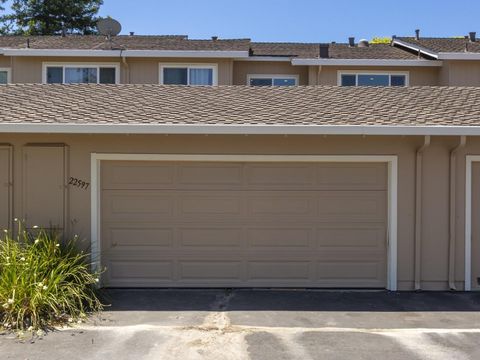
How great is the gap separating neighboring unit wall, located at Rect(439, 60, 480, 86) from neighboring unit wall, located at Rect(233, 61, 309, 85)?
4237 mm

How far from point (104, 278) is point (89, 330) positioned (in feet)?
8.15

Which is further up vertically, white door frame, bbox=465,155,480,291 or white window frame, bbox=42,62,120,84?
white window frame, bbox=42,62,120,84

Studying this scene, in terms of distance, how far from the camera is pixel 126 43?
17969mm

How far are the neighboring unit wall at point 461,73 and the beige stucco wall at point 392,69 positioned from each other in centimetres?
45

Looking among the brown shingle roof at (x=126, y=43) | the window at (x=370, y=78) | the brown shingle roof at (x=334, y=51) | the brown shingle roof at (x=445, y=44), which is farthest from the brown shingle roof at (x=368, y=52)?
the brown shingle roof at (x=126, y=43)

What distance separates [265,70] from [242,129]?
9581 mm

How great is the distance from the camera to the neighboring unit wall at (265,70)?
17656 millimetres

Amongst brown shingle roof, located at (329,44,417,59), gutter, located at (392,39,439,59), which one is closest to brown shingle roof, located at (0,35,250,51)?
brown shingle roof, located at (329,44,417,59)

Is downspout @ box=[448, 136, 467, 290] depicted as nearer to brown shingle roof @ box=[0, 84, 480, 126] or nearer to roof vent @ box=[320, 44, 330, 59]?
brown shingle roof @ box=[0, 84, 480, 126]

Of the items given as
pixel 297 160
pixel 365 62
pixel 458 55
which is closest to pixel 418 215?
pixel 297 160

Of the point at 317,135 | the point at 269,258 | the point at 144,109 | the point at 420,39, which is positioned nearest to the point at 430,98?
the point at 317,135

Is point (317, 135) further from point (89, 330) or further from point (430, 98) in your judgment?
point (89, 330)

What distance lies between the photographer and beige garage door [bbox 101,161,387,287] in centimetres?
946

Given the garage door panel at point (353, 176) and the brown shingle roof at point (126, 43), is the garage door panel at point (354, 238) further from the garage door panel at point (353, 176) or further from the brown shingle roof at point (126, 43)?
the brown shingle roof at point (126, 43)
